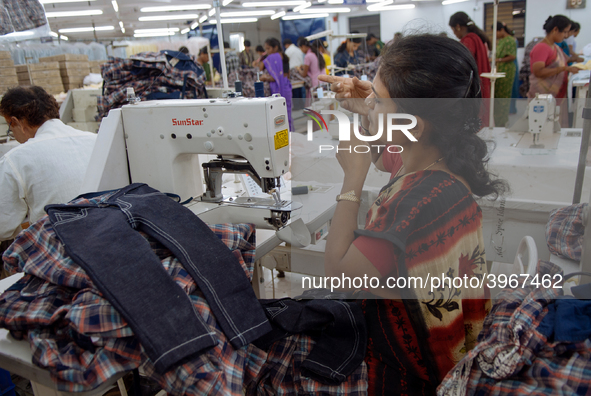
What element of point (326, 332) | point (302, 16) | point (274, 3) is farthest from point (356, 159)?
point (302, 16)

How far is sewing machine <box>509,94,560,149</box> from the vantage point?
1504 millimetres

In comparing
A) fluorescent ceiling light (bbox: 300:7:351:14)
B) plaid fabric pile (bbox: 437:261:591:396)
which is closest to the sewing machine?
plaid fabric pile (bbox: 437:261:591:396)

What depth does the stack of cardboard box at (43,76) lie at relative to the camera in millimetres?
3326

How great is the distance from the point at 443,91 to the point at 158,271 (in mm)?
660

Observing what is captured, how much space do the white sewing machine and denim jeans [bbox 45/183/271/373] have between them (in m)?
0.33

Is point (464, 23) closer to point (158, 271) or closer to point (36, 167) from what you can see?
point (36, 167)

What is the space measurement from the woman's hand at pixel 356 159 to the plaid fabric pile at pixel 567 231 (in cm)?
53

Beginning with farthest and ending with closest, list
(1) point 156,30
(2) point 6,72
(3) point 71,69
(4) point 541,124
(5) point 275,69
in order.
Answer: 1. (1) point 156,30
2. (5) point 275,69
3. (3) point 71,69
4. (2) point 6,72
5. (4) point 541,124

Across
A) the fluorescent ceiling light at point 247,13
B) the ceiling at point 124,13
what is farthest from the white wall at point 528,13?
the fluorescent ceiling light at point 247,13

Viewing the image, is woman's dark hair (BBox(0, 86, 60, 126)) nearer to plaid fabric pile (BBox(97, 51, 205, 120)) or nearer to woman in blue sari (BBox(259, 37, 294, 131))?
plaid fabric pile (BBox(97, 51, 205, 120))

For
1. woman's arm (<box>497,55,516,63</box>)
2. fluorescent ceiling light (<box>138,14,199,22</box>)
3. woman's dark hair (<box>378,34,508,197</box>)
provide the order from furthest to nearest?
fluorescent ceiling light (<box>138,14,199,22</box>), woman's arm (<box>497,55,516,63</box>), woman's dark hair (<box>378,34,508,197</box>)

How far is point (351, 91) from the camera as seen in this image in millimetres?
1029

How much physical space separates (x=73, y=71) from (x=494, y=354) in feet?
13.5

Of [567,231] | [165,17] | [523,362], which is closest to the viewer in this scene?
[523,362]
